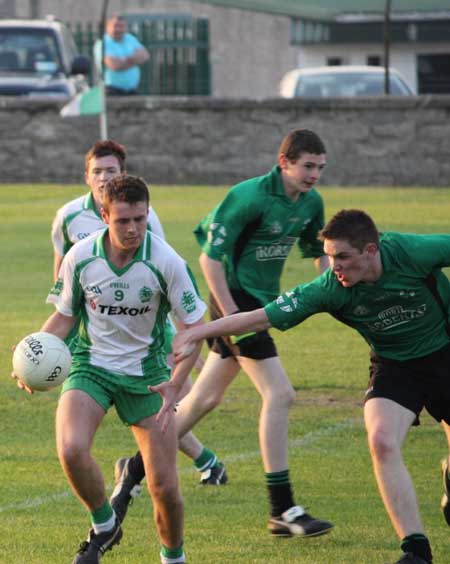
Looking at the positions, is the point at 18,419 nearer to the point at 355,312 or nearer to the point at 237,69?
the point at 355,312

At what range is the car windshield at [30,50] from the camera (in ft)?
94.8

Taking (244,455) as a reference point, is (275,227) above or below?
above

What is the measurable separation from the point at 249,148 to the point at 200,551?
68.1ft

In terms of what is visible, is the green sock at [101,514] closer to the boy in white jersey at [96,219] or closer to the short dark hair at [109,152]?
the boy in white jersey at [96,219]

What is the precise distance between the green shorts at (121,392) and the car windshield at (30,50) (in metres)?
22.1

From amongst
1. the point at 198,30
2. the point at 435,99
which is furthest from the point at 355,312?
the point at 198,30

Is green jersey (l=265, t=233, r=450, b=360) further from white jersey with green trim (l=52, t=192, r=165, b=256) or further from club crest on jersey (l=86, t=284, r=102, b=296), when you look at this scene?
white jersey with green trim (l=52, t=192, r=165, b=256)

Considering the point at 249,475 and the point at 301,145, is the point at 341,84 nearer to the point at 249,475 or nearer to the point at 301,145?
the point at 249,475

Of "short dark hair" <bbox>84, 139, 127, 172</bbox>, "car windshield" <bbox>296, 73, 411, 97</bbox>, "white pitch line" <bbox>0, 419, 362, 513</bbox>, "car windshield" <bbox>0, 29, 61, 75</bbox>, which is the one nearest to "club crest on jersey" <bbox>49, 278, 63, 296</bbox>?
"white pitch line" <bbox>0, 419, 362, 513</bbox>

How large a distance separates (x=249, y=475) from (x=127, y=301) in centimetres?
263

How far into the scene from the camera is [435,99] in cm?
2703

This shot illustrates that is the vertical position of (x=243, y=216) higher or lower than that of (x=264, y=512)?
higher

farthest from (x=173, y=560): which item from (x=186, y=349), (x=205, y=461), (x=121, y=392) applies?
(x=205, y=461)

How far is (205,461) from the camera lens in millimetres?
9266
